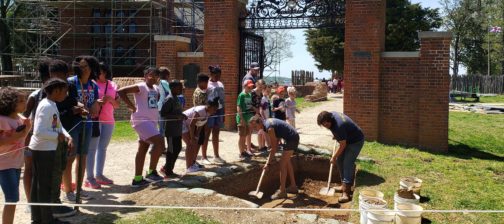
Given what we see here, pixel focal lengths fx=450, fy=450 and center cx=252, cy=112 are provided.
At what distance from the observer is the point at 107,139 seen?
6492 millimetres

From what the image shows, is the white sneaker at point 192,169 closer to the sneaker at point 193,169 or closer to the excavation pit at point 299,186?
the sneaker at point 193,169

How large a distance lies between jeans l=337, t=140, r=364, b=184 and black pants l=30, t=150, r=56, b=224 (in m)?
4.18

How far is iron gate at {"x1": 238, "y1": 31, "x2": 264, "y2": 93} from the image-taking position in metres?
12.5

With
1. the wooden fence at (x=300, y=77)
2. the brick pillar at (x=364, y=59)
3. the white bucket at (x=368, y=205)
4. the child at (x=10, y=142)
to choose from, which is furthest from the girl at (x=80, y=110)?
the wooden fence at (x=300, y=77)

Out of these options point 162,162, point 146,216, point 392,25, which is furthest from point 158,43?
point 392,25

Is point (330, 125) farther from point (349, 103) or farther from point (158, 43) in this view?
point (158, 43)

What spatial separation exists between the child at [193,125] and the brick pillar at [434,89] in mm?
5164

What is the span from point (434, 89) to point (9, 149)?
27.7ft

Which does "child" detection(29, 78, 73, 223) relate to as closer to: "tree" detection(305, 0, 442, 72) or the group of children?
the group of children

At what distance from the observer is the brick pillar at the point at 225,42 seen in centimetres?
1205

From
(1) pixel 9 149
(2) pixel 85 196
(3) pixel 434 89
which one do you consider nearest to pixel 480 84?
(3) pixel 434 89

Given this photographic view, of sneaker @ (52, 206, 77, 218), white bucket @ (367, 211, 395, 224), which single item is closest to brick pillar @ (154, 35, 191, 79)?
sneaker @ (52, 206, 77, 218)

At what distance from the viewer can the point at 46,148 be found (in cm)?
441

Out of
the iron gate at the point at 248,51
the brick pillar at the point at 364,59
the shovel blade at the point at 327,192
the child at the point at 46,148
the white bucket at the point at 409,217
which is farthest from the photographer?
the iron gate at the point at 248,51
